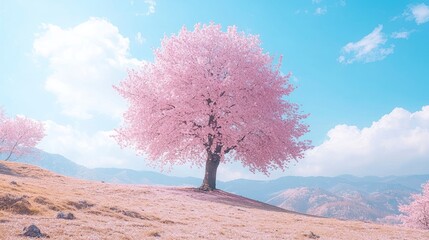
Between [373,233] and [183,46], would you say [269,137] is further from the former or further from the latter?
[373,233]

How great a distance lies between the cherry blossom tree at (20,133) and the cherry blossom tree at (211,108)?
66664mm

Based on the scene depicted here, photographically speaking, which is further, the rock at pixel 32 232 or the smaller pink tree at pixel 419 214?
the smaller pink tree at pixel 419 214

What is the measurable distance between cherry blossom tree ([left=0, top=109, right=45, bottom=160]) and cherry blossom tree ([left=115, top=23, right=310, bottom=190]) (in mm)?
66664

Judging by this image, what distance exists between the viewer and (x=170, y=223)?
848 inches

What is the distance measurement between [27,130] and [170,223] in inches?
3819

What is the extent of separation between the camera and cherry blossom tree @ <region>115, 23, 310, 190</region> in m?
46.4

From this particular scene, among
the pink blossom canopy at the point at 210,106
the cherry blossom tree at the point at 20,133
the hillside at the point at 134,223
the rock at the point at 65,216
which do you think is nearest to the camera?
the hillside at the point at 134,223

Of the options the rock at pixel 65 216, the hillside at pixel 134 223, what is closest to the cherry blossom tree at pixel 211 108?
the hillside at pixel 134 223

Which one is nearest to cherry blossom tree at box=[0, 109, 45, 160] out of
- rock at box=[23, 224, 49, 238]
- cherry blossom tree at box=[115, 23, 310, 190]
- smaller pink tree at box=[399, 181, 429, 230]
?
cherry blossom tree at box=[115, 23, 310, 190]

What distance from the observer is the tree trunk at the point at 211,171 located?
48281 mm

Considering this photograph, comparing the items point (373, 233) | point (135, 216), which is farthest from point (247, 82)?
point (135, 216)

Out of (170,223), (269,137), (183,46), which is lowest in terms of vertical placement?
(170,223)

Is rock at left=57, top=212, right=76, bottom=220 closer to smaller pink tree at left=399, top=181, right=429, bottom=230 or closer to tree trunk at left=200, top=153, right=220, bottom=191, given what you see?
tree trunk at left=200, top=153, right=220, bottom=191

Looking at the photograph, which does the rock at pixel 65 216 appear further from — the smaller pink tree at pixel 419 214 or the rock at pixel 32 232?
the smaller pink tree at pixel 419 214
